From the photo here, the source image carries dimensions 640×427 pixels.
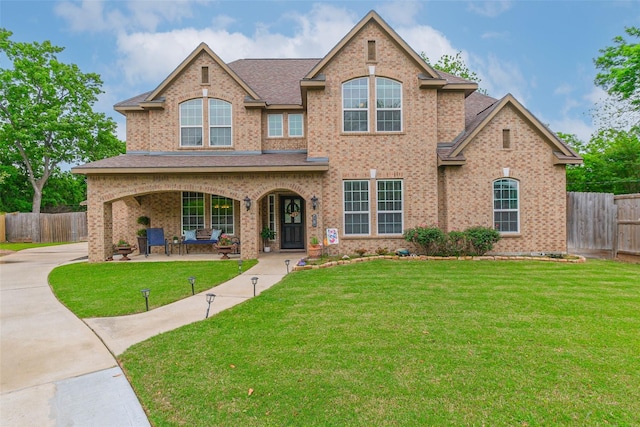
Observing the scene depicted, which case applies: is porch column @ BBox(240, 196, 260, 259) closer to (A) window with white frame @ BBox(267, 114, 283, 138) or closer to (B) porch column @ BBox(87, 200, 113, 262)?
(A) window with white frame @ BBox(267, 114, 283, 138)

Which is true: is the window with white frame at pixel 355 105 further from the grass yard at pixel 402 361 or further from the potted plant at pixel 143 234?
the potted plant at pixel 143 234

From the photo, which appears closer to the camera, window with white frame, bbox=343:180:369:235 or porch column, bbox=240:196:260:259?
porch column, bbox=240:196:260:259

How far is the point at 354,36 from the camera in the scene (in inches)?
504

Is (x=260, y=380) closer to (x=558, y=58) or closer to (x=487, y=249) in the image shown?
(x=487, y=249)

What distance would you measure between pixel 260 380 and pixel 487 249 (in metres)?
10.5

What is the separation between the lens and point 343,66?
12.9 m

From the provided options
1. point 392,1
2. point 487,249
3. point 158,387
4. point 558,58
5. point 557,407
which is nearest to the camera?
point 557,407

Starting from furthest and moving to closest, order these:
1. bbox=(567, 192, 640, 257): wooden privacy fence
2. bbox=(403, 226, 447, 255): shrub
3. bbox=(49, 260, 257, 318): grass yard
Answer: bbox=(403, 226, 447, 255): shrub → bbox=(567, 192, 640, 257): wooden privacy fence → bbox=(49, 260, 257, 318): grass yard

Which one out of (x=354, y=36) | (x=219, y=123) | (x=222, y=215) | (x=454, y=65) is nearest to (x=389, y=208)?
(x=354, y=36)

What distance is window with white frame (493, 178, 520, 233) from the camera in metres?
12.6

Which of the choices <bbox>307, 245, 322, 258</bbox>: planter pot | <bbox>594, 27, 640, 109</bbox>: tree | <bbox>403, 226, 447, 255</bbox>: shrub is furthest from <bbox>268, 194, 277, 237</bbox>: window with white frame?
<bbox>594, 27, 640, 109</bbox>: tree

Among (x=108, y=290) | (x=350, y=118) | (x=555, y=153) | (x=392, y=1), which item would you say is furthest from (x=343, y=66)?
(x=108, y=290)

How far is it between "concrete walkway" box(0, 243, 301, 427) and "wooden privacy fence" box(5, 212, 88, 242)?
18229mm

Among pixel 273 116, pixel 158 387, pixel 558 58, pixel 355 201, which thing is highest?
Result: pixel 558 58
